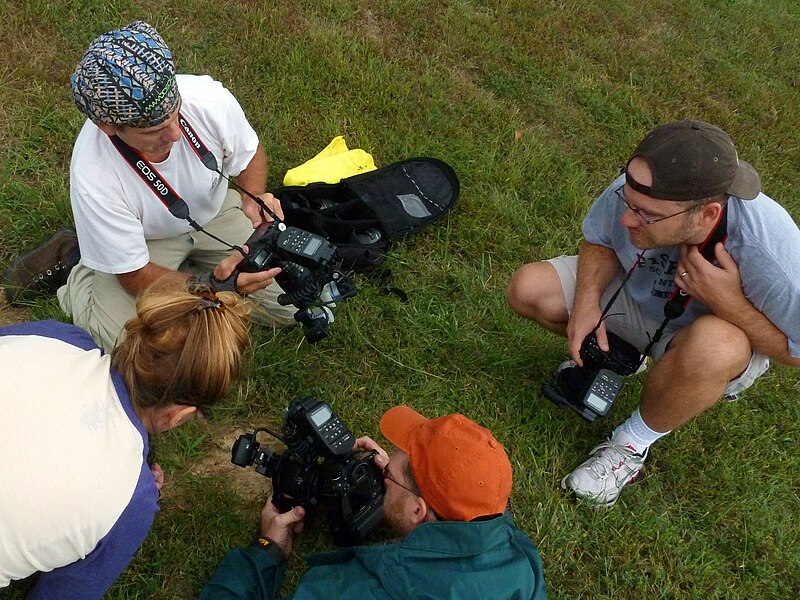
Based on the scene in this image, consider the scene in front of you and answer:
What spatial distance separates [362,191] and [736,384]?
7.33 ft

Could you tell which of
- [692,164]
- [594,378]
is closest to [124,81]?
[692,164]

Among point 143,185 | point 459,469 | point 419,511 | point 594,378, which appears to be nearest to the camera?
point 459,469

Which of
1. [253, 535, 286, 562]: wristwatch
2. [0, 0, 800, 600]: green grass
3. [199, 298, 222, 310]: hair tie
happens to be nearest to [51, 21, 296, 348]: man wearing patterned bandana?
[0, 0, 800, 600]: green grass

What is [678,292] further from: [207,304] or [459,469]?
[207,304]

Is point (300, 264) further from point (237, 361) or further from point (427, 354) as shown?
point (427, 354)

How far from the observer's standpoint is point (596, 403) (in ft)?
9.14

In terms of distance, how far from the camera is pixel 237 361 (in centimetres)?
205

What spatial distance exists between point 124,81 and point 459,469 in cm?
177

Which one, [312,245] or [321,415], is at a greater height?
[312,245]

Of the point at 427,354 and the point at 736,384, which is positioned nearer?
the point at 736,384

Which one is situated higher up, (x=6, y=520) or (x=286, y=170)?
(x=6, y=520)

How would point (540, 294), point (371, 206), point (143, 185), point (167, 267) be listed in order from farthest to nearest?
point (371, 206), point (540, 294), point (167, 267), point (143, 185)

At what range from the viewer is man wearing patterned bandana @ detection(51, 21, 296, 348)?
7.37 feet

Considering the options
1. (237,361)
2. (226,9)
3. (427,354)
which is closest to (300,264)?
(237,361)
